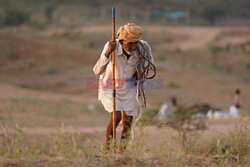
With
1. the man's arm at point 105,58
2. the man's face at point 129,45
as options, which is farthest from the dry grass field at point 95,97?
the man's face at point 129,45

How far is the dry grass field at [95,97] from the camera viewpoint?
13.6ft

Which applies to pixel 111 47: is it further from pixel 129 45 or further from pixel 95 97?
pixel 95 97

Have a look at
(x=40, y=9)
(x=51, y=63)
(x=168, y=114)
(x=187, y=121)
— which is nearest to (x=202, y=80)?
(x=51, y=63)

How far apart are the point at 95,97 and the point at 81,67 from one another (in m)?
4.93

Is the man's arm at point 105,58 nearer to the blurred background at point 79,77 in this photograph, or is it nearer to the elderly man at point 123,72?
the elderly man at point 123,72

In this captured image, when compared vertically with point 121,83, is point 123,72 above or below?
above

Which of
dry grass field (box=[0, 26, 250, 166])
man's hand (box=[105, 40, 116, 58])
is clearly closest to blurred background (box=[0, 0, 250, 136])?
dry grass field (box=[0, 26, 250, 166])

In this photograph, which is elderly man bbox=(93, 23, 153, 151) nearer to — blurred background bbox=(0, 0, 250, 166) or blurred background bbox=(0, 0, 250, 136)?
blurred background bbox=(0, 0, 250, 166)

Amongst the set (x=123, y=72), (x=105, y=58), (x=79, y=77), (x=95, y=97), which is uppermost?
(x=105, y=58)

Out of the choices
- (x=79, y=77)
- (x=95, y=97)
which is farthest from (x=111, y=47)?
(x=79, y=77)

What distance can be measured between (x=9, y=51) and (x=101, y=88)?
1906cm

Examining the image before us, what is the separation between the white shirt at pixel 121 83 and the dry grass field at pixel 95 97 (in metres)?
0.39

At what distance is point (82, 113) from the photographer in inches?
559

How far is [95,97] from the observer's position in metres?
18.7
